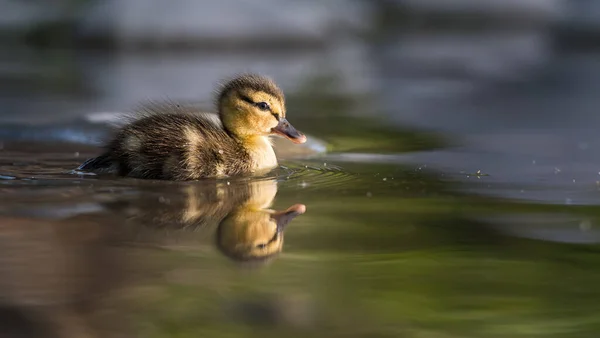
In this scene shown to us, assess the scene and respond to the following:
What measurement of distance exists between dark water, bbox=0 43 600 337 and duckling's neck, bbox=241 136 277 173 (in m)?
0.06

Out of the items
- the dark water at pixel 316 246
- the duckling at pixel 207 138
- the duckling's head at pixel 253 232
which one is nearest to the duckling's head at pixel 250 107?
the duckling at pixel 207 138

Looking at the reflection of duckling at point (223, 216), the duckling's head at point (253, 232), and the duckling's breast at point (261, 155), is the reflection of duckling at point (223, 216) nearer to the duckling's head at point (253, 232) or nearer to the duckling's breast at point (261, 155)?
the duckling's head at point (253, 232)

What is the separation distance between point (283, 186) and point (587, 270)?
5.33 ft

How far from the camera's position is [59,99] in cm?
859

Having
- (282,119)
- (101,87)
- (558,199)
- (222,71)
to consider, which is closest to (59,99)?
(101,87)

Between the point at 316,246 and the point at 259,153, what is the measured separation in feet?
5.01

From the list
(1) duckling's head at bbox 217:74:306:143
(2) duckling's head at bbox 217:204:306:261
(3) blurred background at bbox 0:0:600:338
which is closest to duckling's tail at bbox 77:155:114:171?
(3) blurred background at bbox 0:0:600:338

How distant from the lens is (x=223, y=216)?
3.63 m

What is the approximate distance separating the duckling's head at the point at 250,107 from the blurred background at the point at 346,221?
9.0 inches

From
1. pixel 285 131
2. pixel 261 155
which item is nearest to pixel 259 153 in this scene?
pixel 261 155

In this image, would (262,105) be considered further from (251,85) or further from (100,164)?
(100,164)

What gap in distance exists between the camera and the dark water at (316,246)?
7.98 ft

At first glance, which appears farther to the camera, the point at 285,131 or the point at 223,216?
the point at 285,131

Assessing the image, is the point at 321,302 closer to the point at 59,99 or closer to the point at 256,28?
the point at 59,99
